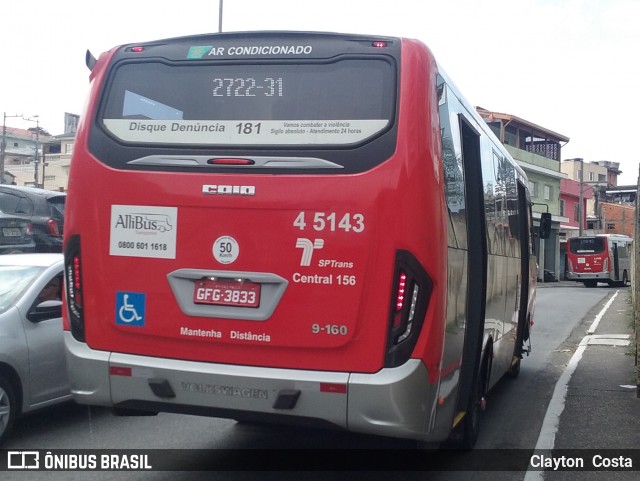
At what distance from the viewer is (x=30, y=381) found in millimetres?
6562

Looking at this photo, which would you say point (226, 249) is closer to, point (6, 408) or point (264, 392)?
point (264, 392)

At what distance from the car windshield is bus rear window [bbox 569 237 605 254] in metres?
41.2

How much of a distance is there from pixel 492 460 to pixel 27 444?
3.98 meters

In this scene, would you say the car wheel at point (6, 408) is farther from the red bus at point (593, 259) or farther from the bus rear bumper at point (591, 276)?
the bus rear bumper at point (591, 276)

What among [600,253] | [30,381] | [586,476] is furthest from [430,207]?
[600,253]

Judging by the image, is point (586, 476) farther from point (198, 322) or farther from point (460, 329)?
point (198, 322)

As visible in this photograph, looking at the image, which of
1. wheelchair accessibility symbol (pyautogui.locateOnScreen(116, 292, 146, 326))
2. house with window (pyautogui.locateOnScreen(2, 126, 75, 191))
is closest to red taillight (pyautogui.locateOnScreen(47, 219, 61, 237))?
wheelchair accessibility symbol (pyautogui.locateOnScreen(116, 292, 146, 326))

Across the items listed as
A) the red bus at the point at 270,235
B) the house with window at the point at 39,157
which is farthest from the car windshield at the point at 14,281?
the house with window at the point at 39,157

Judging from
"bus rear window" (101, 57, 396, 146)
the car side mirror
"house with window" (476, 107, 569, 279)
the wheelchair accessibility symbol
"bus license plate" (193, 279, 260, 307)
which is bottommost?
the wheelchair accessibility symbol

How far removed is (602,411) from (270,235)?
545 cm

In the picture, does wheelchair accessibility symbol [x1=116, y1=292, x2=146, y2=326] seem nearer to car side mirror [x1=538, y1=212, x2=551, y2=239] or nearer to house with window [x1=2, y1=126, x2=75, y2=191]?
car side mirror [x1=538, y1=212, x2=551, y2=239]

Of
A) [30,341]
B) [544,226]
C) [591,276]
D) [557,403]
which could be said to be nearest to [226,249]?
[30,341]

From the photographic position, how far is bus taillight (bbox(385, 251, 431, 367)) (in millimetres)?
4625

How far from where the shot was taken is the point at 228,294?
4.87 m
